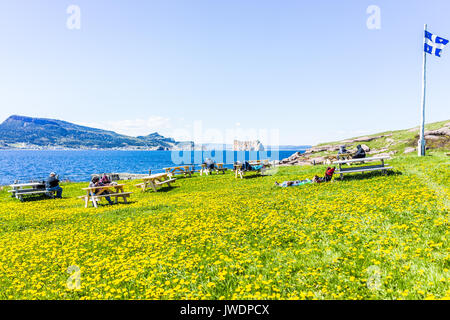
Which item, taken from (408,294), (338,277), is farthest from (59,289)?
(408,294)

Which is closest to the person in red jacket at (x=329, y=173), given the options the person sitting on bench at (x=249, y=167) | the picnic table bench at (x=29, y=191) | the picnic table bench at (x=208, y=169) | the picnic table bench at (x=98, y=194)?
the person sitting on bench at (x=249, y=167)

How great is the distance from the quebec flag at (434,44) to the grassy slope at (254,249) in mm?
14812

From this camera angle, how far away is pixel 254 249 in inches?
301

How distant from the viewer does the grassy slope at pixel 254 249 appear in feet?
17.9

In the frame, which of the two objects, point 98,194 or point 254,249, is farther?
point 98,194

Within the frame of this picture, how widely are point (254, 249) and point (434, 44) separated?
2650 centimetres

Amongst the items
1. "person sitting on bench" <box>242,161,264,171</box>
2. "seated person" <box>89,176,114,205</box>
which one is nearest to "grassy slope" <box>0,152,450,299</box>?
"seated person" <box>89,176,114,205</box>

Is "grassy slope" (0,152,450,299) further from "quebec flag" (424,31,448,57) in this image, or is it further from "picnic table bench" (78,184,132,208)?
"quebec flag" (424,31,448,57)

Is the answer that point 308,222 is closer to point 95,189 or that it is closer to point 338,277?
point 338,277

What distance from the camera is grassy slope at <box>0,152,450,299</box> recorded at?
17.9 feet

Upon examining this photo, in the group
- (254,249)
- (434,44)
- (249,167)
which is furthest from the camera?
(249,167)

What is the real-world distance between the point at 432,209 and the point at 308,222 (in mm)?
4681

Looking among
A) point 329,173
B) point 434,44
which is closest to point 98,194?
point 329,173

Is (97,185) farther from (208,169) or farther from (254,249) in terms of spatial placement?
(254,249)
